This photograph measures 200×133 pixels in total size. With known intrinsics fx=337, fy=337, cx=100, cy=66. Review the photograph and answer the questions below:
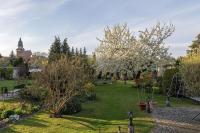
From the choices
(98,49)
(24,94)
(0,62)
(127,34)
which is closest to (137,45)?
(127,34)

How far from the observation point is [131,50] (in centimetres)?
5178

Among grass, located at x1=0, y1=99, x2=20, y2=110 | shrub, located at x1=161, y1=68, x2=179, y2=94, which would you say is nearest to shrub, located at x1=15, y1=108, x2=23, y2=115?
grass, located at x1=0, y1=99, x2=20, y2=110

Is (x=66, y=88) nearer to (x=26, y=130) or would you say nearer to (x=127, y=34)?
(x=26, y=130)

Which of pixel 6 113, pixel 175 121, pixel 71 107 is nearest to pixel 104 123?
pixel 71 107

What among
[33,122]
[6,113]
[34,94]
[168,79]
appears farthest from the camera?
[168,79]

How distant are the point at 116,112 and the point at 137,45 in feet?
91.7

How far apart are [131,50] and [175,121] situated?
3043cm

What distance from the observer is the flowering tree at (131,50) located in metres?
51.6

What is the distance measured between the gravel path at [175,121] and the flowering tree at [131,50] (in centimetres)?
2395

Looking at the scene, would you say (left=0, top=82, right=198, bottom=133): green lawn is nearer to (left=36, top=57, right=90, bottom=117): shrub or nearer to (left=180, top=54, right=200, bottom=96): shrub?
(left=36, top=57, right=90, bottom=117): shrub

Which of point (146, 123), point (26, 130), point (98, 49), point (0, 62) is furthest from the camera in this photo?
point (0, 62)

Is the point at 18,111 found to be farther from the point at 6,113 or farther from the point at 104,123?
the point at 104,123

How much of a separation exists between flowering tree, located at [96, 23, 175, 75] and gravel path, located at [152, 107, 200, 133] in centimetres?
2395

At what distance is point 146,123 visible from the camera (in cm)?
2050
